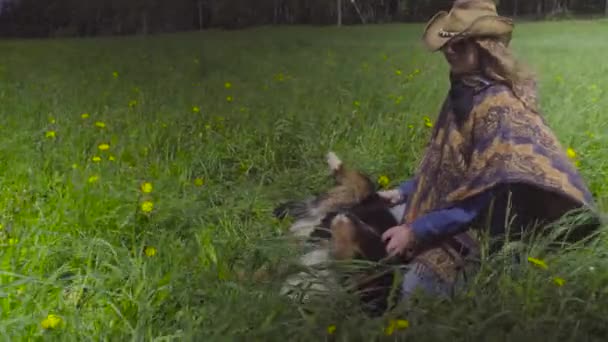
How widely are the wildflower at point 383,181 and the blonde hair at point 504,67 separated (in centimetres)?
89

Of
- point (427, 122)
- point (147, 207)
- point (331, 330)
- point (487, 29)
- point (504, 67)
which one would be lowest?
point (331, 330)

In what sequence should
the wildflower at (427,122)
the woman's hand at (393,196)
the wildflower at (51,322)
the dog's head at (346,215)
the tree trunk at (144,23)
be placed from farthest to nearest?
1. the tree trunk at (144,23)
2. the wildflower at (427,122)
3. the woman's hand at (393,196)
4. the dog's head at (346,215)
5. the wildflower at (51,322)

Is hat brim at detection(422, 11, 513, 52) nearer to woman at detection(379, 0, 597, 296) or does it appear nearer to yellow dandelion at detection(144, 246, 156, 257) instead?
woman at detection(379, 0, 597, 296)

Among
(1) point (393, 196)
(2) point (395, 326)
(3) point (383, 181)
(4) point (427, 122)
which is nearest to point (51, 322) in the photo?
(2) point (395, 326)

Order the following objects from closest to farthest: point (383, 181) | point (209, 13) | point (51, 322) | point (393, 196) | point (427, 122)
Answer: point (51, 322) < point (393, 196) < point (383, 181) < point (427, 122) < point (209, 13)

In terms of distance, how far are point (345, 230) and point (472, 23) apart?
0.73 m

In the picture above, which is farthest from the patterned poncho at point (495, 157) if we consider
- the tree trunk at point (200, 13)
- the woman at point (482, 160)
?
the tree trunk at point (200, 13)

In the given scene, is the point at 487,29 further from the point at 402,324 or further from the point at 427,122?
the point at 427,122

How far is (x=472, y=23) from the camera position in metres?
1.89

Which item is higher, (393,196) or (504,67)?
(504,67)

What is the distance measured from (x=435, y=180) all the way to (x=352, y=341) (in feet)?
1.95

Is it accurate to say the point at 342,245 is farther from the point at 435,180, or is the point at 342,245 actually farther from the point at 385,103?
the point at 385,103

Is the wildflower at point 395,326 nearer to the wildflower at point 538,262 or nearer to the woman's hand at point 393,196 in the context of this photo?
the wildflower at point 538,262

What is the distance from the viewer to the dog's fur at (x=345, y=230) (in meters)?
2.08
